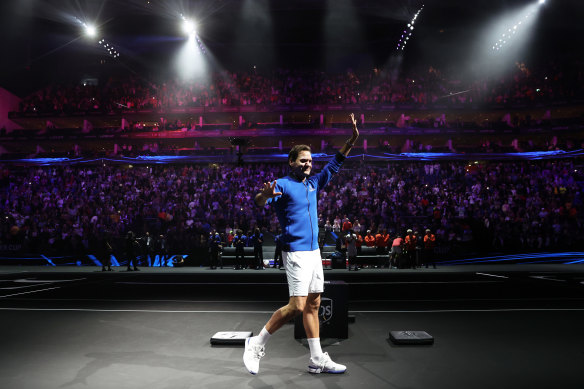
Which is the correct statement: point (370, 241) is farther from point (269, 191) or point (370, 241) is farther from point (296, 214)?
point (269, 191)

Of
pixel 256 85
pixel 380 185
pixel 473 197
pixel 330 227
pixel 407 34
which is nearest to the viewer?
pixel 330 227

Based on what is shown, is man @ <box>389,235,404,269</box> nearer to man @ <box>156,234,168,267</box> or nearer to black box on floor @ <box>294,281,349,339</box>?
man @ <box>156,234,168,267</box>

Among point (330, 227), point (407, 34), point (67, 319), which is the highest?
point (407, 34)

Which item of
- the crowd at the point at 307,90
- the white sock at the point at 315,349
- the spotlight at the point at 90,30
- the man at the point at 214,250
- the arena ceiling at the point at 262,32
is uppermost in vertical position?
the arena ceiling at the point at 262,32

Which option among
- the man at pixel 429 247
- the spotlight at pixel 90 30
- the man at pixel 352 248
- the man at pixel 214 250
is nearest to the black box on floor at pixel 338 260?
the man at pixel 352 248

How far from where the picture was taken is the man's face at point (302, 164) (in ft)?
12.9

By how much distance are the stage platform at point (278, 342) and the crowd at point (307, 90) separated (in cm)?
2368

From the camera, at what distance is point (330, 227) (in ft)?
65.1

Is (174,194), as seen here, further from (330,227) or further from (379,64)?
(379,64)

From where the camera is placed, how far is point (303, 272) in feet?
12.0

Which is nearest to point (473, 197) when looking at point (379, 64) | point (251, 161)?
point (251, 161)

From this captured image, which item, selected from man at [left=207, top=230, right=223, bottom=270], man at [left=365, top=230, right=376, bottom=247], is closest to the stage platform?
man at [left=207, top=230, right=223, bottom=270]

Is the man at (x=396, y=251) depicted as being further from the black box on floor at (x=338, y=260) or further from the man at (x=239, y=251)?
the man at (x=239, y=251)

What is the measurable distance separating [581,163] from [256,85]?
75.2 ft
